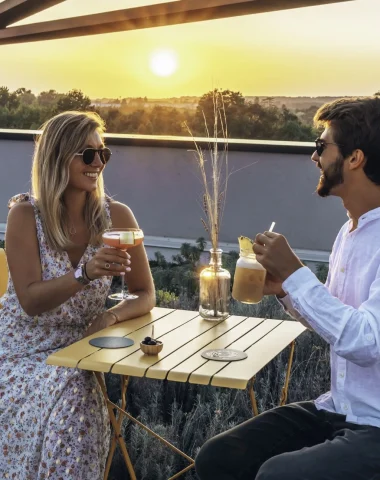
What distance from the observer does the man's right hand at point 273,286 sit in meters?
2.84

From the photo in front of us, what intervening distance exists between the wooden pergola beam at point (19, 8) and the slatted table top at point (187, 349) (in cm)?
493

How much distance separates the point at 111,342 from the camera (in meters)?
2.79

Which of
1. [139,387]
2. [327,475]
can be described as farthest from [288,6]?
[327,475]

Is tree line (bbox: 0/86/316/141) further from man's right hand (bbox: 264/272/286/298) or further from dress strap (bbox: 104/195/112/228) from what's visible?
man's right hand (bbox: 264/272/286/298)

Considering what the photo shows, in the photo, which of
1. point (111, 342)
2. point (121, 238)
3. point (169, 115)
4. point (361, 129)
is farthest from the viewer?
point (169, 115)

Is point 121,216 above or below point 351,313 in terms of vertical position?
above

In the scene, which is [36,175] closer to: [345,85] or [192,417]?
[192,417]

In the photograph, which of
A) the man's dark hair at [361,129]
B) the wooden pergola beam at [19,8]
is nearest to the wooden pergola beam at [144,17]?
the wooden pergola beam at [19,8]

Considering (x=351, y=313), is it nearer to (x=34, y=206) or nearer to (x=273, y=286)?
(x=273, y=286)

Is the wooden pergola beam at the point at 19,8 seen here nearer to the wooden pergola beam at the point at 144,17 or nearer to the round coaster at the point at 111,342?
the wooden pergola beam at the point at 144,17

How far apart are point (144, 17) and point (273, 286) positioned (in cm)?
473

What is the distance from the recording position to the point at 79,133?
3.27 metres

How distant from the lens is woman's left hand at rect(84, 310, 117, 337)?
3.05 m

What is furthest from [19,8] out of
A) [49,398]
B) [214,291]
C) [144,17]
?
[49,398]
